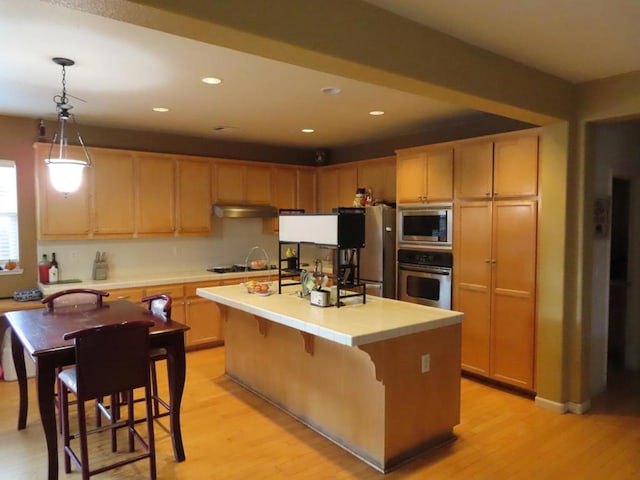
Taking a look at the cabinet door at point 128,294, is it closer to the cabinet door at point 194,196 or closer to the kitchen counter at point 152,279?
the kitchen counter at point 152,279

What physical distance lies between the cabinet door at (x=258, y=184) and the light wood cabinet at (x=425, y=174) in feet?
6.32

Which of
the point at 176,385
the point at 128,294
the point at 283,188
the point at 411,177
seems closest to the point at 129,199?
the point at 128,294

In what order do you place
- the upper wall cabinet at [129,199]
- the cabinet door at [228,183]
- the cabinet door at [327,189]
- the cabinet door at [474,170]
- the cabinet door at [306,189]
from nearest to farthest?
the cabinet door at [474,170], the upper wall cabinet at [129,199], the cabinet door at [228,183], the cabinet door at [327,189], the cabinet door at [306,189]

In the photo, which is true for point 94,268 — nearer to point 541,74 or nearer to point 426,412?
point 426,412

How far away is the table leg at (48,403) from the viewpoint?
2.40m

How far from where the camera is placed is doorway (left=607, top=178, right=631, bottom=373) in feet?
14.7

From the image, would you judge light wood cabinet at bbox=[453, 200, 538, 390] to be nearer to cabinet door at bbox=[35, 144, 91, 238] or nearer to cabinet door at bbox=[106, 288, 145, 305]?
cabinet door at bbox=[106, 288, 145, 305]

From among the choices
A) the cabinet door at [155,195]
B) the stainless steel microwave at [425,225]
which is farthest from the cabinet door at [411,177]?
the cabinet door at [155,195]

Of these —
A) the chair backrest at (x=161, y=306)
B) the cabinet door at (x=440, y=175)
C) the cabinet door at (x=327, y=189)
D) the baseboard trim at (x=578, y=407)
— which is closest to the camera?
the chair backrest at (x=161, y=306)

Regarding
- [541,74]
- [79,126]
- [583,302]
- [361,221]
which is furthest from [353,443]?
[79,126]

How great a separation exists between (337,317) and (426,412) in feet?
2.83

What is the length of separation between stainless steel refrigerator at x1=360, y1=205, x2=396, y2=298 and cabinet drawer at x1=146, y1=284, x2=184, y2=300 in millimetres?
2109

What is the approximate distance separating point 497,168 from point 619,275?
78.3 inches

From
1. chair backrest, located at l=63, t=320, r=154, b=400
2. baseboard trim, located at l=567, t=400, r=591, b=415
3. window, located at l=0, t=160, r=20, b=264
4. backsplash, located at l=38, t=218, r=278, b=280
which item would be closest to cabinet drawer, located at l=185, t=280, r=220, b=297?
backsplash, located at l=38, t=218, r=278, b=280
